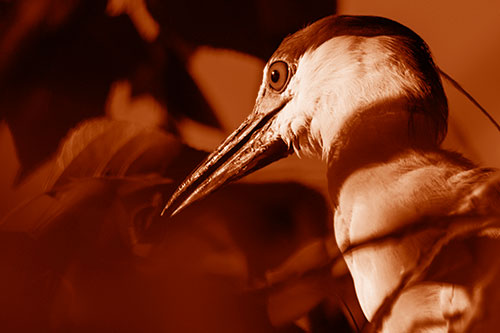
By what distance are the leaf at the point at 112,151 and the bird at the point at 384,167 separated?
0.35ft

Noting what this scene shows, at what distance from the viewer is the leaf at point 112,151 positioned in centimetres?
97

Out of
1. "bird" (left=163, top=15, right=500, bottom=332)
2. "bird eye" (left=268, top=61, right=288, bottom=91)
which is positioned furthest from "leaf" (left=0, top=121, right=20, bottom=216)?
"bird eye" (left=268, top=61, right=288, bottom=91)

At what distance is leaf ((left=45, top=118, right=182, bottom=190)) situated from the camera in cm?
97

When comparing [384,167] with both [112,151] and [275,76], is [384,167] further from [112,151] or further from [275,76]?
[112,151]

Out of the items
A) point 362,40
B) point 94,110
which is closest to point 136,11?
point 94,110

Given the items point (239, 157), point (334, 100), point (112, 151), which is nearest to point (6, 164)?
point (112, 151)

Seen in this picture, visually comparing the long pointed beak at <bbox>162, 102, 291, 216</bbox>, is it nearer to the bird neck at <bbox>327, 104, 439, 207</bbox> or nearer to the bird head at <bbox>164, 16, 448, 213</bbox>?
the bird head at <bbox>164, 16, 448, 213</bbox>

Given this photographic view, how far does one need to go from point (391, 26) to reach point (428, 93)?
0.13 m

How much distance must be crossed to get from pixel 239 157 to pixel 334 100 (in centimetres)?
18

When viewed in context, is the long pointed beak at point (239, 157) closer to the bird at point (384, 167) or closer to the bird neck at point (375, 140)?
the bird at point (384, 167)

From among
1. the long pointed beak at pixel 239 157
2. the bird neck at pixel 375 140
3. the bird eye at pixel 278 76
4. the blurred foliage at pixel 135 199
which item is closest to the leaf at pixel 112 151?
the blurred foliage at pixel 135 199

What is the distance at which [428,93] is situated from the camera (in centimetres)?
78

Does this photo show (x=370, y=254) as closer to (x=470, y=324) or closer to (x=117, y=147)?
(x=470, y=324)

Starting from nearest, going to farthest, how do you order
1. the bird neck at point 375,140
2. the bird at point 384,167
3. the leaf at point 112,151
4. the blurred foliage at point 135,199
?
the bird at point 384,167 → the bird neck at point 375,140 → the blurred foliage at point 135,199 → the leaf at point 112,151
